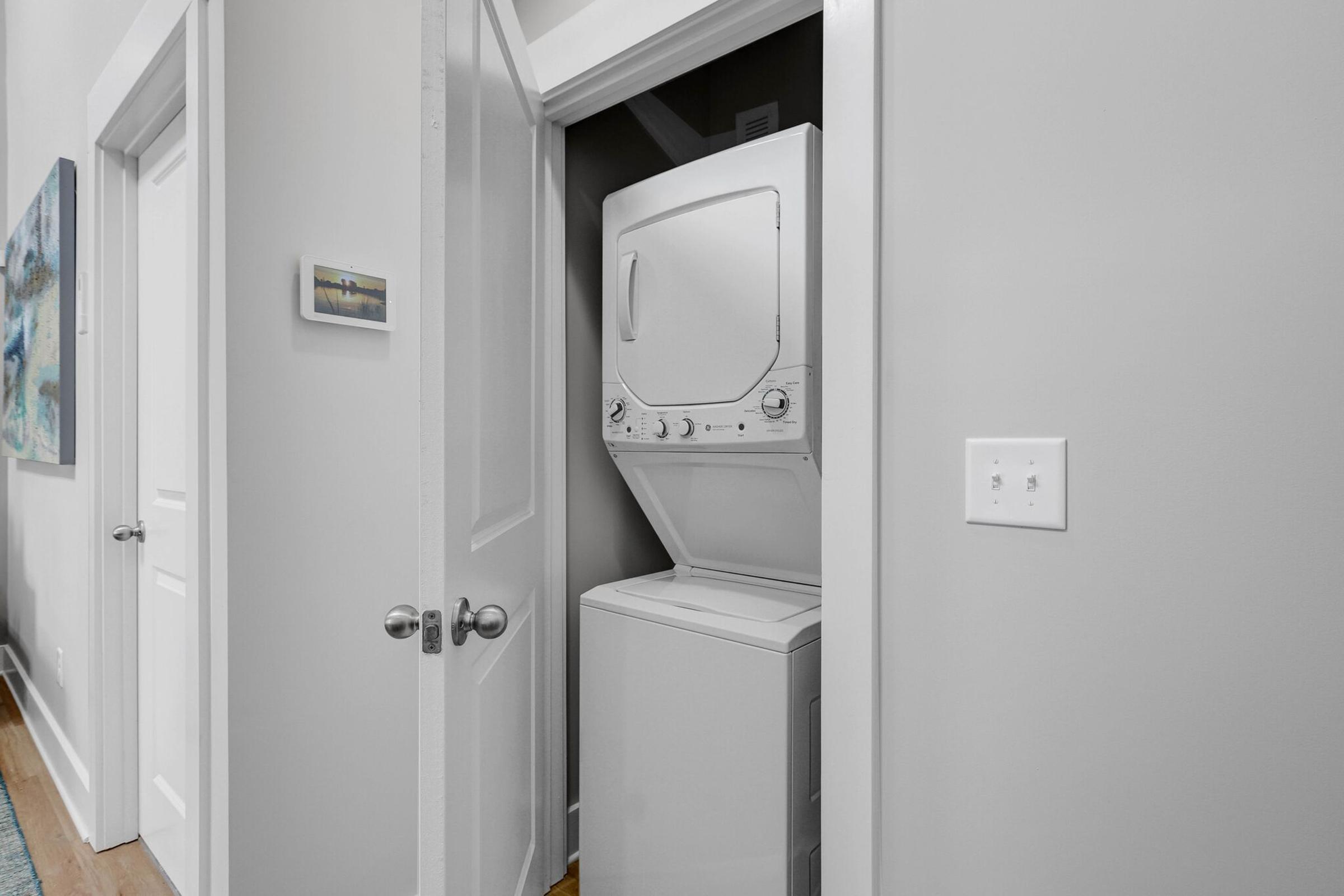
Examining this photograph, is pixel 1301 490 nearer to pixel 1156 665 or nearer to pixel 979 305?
pixel 1156 665

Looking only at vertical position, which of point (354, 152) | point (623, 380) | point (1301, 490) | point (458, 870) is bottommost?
point (458, 870)

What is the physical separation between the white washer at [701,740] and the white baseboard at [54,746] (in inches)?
64.5

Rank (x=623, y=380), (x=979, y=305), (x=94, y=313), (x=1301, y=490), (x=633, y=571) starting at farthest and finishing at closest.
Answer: (x=633, y=571) < (x=94, y=313) < (x=623, y=380) < (x=979, y=305) < (x=1301, y=490)

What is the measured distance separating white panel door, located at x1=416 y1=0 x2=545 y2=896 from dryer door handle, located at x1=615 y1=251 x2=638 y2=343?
213mm

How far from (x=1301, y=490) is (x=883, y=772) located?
0.63 metres

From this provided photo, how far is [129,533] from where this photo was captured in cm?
195

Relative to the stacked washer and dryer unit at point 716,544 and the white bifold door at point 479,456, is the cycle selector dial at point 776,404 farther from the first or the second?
the white bifold door at point 479,456

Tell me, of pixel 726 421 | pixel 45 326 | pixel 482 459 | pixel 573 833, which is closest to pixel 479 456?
pixel 482 459

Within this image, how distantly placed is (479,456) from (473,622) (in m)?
0.27

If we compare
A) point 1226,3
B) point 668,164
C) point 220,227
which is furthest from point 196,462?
point 1226,3

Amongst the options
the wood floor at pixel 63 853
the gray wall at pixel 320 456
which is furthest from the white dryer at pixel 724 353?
the wood floor at pixel 63 853

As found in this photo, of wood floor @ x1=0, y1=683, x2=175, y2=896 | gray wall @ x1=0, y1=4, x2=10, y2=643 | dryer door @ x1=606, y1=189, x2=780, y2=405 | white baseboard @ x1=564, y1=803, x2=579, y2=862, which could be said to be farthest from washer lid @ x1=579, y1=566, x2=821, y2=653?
gray wall @ x1=0, y1=4, x2=10, y2=643

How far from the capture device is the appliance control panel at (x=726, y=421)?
139cm

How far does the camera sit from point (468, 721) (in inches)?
41.6
